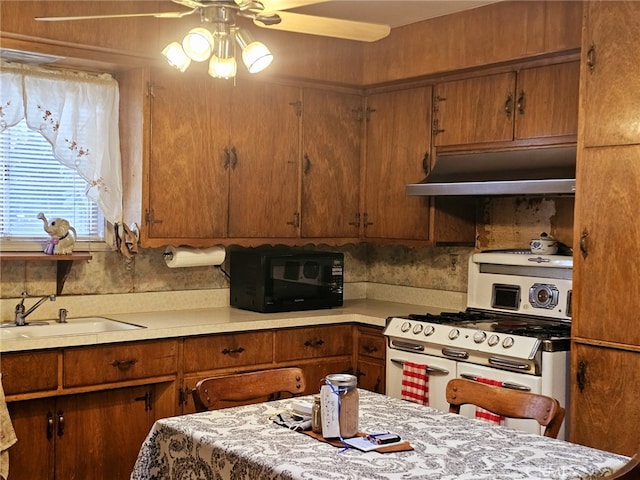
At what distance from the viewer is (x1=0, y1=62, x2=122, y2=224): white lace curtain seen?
3797 millimetres

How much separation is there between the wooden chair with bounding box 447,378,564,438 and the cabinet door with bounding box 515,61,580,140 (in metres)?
1.55

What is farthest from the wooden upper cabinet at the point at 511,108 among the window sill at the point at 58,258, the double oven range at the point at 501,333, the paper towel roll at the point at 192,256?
the window sill at the point at 58,258

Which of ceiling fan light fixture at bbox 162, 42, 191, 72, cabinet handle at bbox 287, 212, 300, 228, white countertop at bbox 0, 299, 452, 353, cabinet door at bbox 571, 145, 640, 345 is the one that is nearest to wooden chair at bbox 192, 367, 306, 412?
white countertop at bbox 0, 299, 452, 353

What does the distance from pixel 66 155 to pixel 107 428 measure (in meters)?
1.35

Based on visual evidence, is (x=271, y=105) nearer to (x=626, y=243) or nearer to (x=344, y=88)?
(x=344, y=88)

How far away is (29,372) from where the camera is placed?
3266 mm

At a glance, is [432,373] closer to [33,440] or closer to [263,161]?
[263,161]

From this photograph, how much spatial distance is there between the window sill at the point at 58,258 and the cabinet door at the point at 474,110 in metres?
1.97

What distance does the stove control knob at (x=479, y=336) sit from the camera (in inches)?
142

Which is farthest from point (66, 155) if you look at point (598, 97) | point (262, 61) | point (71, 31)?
point (598, 97)

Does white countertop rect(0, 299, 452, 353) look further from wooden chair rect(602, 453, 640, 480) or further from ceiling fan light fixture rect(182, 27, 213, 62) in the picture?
wooden chair rect(602, 453, 640, 480)

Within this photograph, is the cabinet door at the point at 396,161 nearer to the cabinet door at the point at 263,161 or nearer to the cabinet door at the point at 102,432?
the cabinet door at the point at 263,161

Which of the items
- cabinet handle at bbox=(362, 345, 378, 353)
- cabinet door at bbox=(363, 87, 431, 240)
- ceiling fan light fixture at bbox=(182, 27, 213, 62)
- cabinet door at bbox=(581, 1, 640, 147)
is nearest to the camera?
ceiling fan light fixture at bbox=(182, 27, 213, 62)

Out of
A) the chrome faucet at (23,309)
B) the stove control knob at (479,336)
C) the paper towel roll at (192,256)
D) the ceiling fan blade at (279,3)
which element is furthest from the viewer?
the paper towel roll at (192,256)
